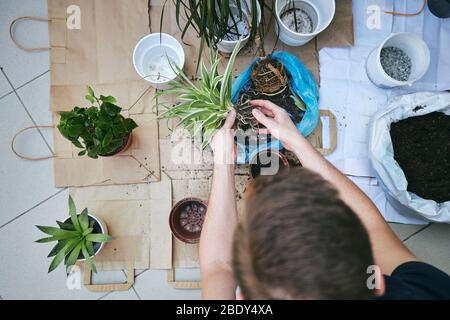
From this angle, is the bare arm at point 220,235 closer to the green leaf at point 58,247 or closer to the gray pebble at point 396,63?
the green leaf at point 58,247

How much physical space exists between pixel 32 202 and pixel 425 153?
136 cm

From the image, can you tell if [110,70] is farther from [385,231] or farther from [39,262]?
[385,231]

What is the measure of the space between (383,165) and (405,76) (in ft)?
1.14

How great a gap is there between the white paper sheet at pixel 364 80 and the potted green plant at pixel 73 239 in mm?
835

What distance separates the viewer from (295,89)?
3.76ft

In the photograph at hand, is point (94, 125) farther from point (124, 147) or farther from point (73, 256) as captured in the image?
point (73, 256)

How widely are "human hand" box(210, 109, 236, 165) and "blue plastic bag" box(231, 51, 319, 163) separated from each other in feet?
0.54

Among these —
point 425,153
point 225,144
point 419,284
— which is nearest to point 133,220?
point 225,144

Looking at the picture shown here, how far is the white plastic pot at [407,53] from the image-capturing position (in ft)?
3.65

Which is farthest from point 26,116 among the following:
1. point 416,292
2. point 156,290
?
point 416,292

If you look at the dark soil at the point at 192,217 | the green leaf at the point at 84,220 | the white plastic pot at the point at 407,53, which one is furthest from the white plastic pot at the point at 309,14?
the green leaf at the point at 84,220

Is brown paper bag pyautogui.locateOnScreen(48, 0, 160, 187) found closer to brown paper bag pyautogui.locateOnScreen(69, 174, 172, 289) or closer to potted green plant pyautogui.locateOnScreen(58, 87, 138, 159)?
brown paper bag pyautogui.locateOnScreen(69, 174, 172, 289)

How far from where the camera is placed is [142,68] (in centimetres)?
118

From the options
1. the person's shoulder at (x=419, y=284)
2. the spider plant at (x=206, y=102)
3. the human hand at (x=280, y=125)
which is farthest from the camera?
the spider plant at (x=206, y=102)
